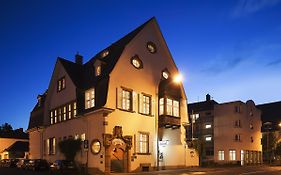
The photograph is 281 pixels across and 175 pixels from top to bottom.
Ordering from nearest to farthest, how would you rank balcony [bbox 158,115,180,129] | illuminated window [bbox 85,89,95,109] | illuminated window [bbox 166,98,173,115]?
1. illuminated window [bbox 85,89,95,109]
2. balcony [bbox 158,115,180,129]
3. illuminated window [bbox 166,98,173,115]

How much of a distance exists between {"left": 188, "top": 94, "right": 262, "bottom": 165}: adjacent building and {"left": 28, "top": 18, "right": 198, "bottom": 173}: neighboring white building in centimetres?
2313

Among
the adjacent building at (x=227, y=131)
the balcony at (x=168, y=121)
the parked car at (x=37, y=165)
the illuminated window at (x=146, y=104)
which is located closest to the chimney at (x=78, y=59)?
the illuminated window at (x=146, y=104)

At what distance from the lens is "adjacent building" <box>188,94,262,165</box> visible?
70312 mm

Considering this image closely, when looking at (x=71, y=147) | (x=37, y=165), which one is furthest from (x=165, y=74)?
(x=37, y=165)

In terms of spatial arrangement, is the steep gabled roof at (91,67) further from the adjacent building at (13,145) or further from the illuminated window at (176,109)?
the adjacent building at (13,145)

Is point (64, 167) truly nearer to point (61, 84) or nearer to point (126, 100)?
point (126, 100)

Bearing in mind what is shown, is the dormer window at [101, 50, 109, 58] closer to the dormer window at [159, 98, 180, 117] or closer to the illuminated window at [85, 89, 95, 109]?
the illuminated window at [85, 89, 95, 109]

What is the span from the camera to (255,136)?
76.3 meters

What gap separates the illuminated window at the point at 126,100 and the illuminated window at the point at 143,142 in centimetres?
322

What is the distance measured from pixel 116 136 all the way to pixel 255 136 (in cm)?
4619

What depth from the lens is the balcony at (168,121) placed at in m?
42.4

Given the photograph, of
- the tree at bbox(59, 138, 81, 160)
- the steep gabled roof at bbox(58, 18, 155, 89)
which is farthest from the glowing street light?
the tree at bbox(59, 138, 81, 160)

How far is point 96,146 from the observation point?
38188 mm

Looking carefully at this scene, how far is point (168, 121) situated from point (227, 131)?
31118 mm
